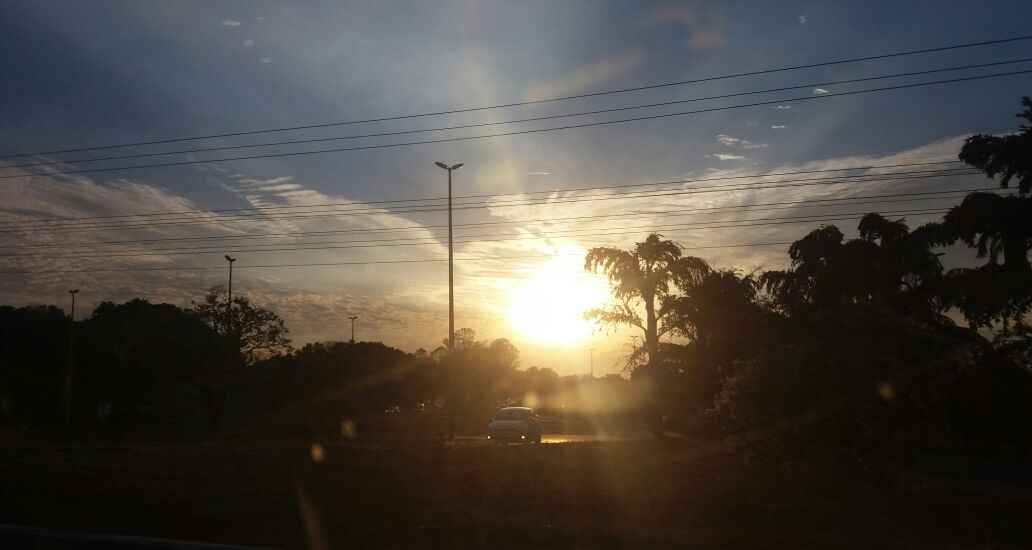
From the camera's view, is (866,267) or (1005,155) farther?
(866,267)

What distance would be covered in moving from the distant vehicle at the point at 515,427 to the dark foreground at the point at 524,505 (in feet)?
50.2

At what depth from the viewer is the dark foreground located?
541 inches

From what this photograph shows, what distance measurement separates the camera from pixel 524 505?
16578 millimetres

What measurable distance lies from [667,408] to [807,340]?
87.0 feet

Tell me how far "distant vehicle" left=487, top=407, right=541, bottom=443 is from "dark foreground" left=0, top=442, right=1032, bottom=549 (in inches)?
602

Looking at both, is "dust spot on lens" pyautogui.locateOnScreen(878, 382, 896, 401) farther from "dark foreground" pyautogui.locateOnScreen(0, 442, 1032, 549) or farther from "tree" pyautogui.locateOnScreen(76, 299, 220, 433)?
"tree" pyautogui.locateOnScreen(76, 299, 220, 433)

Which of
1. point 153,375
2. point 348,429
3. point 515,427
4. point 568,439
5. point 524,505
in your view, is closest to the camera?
point 524,505

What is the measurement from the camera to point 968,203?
30.1 m

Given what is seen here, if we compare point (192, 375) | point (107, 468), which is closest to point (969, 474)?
point (107, 468)

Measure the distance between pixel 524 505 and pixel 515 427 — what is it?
2279cm

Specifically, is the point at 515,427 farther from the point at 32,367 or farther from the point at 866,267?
the point at 32,367

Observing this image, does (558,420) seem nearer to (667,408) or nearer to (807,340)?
(667,408)

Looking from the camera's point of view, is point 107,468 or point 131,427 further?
point 131,427

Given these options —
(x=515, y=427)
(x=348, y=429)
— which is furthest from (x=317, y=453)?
(x=348, y=429)
